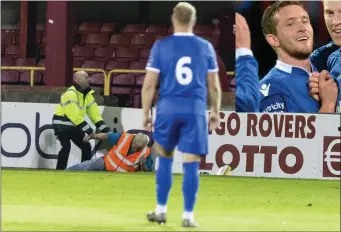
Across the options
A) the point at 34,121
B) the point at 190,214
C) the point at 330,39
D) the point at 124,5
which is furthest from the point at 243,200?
the point at 124,5

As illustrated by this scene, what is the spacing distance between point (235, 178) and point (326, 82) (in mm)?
1738

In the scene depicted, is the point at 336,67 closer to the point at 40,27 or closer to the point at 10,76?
the point at 10,76

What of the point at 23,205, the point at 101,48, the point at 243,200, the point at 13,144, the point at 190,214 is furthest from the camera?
the point at 101,48

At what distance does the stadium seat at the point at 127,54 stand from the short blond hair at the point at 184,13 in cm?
1513

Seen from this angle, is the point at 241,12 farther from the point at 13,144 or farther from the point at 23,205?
the point at 23,205

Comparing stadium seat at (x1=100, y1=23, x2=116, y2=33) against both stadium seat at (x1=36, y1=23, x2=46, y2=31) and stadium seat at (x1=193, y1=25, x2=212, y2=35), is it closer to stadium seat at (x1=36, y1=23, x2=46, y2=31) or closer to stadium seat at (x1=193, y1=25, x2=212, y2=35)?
stadium seat at (x1=36, y1=23, x2=46, y2=31)

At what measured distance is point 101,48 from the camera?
80.0 feet

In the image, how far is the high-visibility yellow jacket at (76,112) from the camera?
1623cm

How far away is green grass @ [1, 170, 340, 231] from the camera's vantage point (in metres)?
8.92

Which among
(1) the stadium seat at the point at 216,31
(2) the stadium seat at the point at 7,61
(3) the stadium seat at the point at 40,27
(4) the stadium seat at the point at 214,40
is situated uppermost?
(1) the stadium seat at the point at 216,31

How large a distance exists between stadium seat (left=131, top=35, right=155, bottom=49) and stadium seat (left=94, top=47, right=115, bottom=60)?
1.55 ft

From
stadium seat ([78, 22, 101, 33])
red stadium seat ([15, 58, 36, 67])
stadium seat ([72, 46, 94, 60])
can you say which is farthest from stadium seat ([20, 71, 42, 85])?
stadium seat ([78, 22, 101, 33])

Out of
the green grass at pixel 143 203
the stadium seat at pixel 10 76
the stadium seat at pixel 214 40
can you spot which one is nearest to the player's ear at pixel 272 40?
the green grass at pixel 143 203

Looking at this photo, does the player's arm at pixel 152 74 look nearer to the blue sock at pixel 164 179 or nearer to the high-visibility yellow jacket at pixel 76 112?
the blue sock at pixel 164 179
